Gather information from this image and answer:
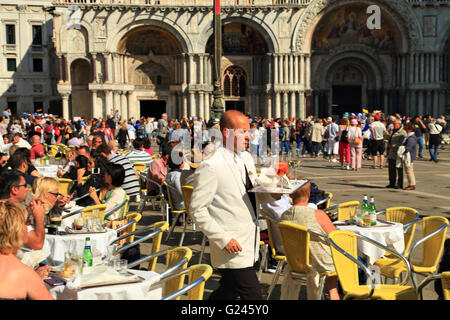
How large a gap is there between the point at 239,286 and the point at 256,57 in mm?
32968

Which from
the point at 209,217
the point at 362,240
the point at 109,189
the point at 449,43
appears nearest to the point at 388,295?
the point at 362,240

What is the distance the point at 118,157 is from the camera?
403 inches

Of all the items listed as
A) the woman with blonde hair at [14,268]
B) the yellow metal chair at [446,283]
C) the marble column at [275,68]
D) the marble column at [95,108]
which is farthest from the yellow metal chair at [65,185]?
the marble column at [275,68]

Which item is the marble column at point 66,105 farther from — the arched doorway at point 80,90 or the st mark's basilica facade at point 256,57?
the arched doorway at point 80,90

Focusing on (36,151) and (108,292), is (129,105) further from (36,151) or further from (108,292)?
(108,292)

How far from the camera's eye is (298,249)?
232 inches

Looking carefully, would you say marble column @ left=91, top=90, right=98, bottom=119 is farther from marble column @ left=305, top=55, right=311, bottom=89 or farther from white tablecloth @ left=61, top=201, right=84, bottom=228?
white tablecloth @ left=61, top=201, right=84, bottom=228

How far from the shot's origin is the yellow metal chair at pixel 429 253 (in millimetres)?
6152

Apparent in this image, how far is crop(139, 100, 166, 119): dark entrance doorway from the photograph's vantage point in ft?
123

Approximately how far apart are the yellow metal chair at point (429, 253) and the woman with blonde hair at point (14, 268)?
3.81 m

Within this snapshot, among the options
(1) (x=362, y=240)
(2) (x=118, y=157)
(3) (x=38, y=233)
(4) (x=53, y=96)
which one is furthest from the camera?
(4) (x=53, y=96)

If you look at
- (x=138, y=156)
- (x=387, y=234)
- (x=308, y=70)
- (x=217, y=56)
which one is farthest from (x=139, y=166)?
(x=308, y=70)
